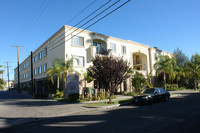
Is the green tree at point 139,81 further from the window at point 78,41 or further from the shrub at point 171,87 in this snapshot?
the shrub at point 171,87

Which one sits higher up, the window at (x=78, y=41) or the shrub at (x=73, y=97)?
the window at (x=78, y=41)

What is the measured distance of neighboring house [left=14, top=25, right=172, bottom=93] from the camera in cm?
2239

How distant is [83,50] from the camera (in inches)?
930

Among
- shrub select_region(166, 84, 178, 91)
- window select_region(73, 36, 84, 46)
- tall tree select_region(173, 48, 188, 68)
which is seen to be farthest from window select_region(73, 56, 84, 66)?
tall tree select_region(173, 48, 188, 68)

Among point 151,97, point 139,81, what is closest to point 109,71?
point 151,97

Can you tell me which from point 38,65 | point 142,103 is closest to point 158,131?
point 142,103

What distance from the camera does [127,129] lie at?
19.9 feet

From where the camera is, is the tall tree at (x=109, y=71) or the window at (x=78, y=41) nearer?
the tall tree at (x=109, y=71)

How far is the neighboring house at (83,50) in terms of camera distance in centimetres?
2239

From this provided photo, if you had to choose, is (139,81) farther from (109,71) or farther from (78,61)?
(109,71)

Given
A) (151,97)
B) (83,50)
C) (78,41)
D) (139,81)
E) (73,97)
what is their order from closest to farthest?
(151,97)
(73,97)
(139,81)
(78,41)
(83,50)

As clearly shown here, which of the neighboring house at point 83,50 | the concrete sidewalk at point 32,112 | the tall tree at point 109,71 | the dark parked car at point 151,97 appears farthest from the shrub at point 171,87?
the concrete sidewalk at point 32,112

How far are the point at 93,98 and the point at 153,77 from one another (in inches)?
888

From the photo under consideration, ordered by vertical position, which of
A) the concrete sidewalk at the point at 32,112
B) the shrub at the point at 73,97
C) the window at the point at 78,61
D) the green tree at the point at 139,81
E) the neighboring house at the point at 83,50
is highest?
the neighboring house at the point at 83,50
